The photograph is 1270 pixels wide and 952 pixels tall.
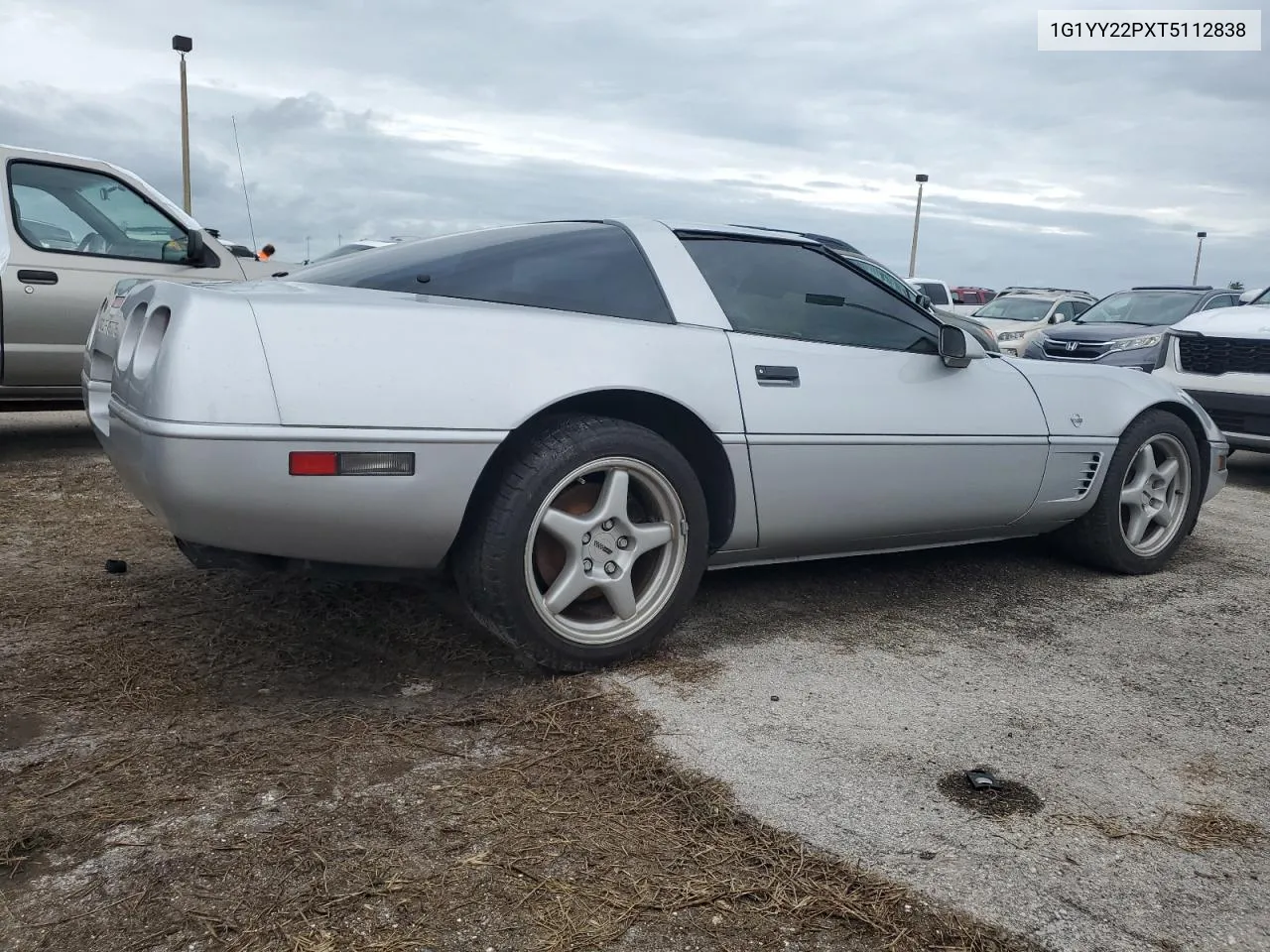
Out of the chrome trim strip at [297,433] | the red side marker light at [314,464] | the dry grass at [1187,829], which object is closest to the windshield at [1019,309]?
the dry grass at [1187,829]

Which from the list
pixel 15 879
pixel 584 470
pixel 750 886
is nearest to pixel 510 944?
pixel 750 886

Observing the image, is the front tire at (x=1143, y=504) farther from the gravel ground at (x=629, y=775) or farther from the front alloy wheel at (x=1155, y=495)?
the gravel ground at (x=629, y=775)

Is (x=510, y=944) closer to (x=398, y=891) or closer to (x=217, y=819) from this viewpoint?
(x=398, y=891)

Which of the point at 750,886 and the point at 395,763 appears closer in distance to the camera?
the point at 750,886

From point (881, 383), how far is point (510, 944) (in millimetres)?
2224

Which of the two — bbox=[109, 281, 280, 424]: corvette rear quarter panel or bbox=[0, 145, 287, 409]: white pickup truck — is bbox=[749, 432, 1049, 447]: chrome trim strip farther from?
bbox=[0, 145, 287, 409]: white pickup truck

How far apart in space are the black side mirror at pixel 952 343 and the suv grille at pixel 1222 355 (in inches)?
174

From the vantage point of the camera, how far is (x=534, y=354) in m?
2.74

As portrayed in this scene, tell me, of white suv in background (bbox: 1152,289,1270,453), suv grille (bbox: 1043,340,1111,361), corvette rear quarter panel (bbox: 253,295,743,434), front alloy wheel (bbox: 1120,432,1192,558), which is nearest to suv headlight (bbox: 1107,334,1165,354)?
suv grille (bbox: 1043,340,1111,361)

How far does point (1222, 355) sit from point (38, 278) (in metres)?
7.31

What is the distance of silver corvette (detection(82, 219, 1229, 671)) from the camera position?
97.0 inches

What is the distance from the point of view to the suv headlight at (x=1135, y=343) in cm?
1045

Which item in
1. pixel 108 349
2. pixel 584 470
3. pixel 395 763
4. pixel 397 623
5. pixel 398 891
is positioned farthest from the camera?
pixel 397 623

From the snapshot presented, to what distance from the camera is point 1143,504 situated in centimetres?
430
